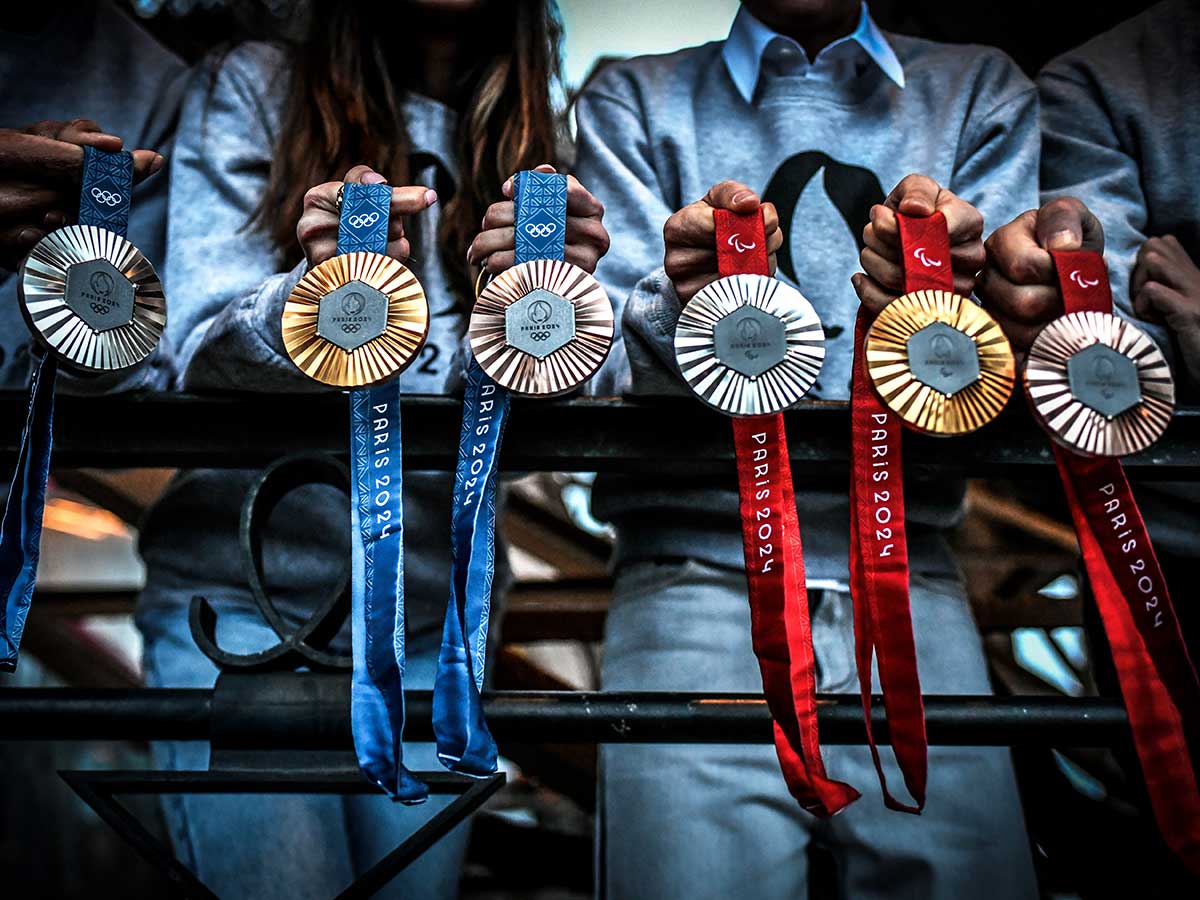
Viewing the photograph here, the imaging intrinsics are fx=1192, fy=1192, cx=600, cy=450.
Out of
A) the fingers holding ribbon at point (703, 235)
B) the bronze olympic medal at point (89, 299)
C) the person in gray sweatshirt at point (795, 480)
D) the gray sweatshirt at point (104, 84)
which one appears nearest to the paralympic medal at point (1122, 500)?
the person in gray sweatshirt at point (795, 480)

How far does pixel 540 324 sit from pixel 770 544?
227 millimetres

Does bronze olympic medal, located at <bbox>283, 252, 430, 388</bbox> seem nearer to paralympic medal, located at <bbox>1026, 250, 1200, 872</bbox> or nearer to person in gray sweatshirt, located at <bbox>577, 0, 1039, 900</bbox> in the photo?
person in gray sweatshirt, located at <bbox>577, 0, 1039, 900</bbox>

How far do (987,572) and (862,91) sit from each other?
71.1 inches

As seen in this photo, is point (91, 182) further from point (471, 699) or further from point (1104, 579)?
point (1104, 579)

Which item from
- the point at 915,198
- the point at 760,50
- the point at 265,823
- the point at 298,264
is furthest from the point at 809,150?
the point at 265,823

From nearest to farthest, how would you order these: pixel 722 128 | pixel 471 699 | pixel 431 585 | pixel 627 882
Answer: pixel 471 699 → pixel 627 882 → pixel 431 585 → pixel 722 128

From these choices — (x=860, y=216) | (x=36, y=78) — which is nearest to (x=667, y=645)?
(x=860, y=216)

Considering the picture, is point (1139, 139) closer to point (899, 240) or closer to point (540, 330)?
point (899, 240)

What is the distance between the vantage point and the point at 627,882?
1.04 m

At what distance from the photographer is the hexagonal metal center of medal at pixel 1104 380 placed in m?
0.81

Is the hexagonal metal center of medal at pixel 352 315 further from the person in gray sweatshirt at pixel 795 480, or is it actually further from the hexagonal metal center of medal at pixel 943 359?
the hexagonal metal center of medal at pixel 943 359

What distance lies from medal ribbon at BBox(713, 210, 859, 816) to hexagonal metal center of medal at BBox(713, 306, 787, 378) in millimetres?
46

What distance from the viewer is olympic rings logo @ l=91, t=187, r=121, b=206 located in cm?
89

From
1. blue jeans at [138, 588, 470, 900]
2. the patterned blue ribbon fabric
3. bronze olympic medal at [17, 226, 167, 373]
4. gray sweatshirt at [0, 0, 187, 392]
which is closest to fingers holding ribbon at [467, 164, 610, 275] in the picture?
the patterned blue ribbon fabric
